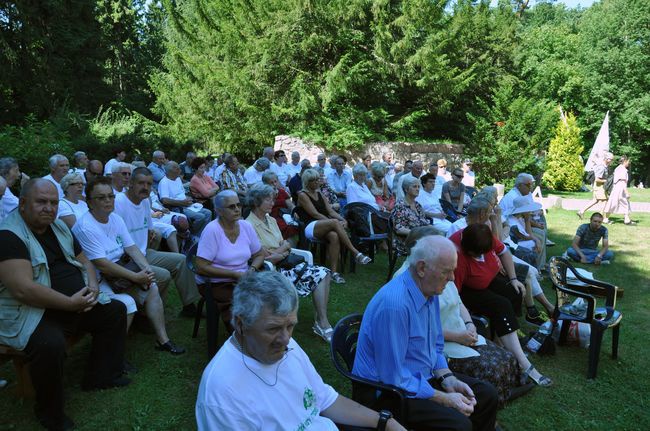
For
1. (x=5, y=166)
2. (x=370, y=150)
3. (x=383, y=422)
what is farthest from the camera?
(x=370, y=150)

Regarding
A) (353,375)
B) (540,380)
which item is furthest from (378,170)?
(353,375)

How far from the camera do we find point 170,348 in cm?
373

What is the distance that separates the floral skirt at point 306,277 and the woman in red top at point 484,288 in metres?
1.19

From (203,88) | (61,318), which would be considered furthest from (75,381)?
(203,88)

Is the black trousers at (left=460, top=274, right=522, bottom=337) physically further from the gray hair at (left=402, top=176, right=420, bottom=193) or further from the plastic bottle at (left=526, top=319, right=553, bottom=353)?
the gray hair at (left=402, top=176, right=420, bottom=193)

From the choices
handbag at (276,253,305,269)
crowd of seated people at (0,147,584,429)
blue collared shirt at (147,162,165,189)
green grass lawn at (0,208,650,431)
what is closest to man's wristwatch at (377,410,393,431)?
crowd of seated people at (0,147,584,429)

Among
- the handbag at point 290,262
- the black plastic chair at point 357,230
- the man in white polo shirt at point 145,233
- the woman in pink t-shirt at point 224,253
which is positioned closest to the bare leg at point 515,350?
the handbag at point 290,262

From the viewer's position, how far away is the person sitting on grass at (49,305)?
2656mm

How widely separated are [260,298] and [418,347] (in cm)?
101

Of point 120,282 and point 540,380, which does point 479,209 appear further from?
point 120,282

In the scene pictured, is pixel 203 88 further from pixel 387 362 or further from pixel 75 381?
pixel 387 362

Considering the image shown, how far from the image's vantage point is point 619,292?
5.78 m

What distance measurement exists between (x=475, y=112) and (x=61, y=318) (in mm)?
20274

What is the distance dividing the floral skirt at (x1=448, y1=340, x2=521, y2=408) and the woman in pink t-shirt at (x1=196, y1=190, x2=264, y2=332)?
168 cm
